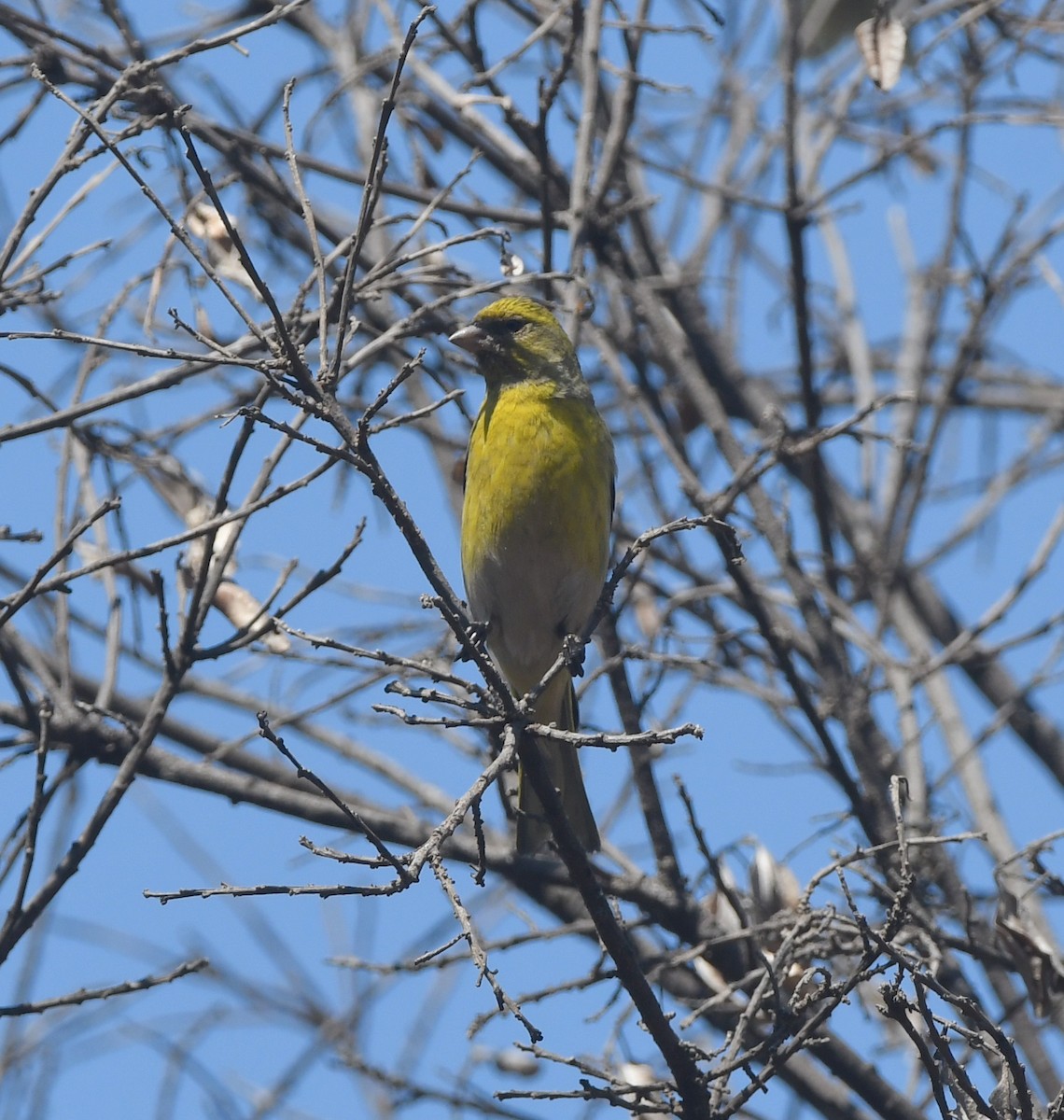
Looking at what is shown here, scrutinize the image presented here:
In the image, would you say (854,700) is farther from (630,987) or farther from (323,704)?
(630,987)

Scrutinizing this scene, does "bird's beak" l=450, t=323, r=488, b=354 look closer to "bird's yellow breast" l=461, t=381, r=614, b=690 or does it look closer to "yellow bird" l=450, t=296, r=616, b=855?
"yellow bird" l=450, t=296, r=616, b=855

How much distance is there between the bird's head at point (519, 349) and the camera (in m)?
5.06

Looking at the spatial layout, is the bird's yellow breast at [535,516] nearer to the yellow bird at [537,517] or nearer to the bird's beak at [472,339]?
the yellow bird at [537,517]

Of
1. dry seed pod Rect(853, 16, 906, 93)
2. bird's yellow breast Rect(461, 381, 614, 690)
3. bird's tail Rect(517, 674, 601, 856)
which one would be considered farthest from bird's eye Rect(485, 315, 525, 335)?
dry seed pod Rect(853, 16, 906, 93)

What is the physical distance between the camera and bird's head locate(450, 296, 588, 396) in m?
5.06

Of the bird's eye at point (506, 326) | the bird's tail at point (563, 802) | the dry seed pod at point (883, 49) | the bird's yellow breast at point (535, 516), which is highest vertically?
the bird's eye at point (506, 326)

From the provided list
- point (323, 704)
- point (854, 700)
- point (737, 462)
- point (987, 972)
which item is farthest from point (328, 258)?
point (987, 972)

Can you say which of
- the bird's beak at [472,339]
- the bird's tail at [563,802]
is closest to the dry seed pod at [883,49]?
the bird's beak at [472,339]

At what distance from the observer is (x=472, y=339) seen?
16.7ft

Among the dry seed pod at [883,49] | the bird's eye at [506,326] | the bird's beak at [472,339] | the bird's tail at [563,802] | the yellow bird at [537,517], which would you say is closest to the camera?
the dry seed pod at [883,49]

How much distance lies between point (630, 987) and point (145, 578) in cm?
207

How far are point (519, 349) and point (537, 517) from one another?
0.71 metres

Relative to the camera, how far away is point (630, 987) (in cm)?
327

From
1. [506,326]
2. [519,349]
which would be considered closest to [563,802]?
[519,349]
